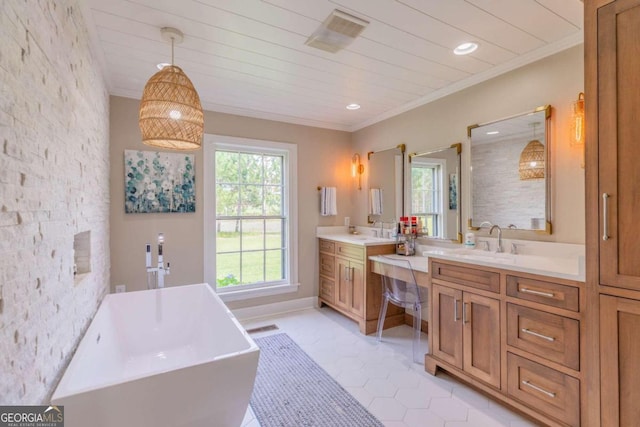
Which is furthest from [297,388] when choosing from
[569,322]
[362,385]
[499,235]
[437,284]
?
[499,235]

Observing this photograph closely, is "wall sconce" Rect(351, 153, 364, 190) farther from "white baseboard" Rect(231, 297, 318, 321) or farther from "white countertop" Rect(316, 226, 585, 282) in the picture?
"white baseboard" Rect(231, 297, 318, 321)

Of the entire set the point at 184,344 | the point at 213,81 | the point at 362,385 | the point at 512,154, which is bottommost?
the point at 362,385

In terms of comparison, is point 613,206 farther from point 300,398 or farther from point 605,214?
point 300,398

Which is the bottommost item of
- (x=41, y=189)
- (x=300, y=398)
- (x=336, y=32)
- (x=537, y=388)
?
(x=300, y=398)

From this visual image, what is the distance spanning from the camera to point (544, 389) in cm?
176

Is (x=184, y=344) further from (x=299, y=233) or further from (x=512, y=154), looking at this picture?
(x=512, y=154)

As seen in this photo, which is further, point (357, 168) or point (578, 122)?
point (357, 168)

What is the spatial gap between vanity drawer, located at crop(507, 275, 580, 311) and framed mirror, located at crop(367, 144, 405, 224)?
1753 mm

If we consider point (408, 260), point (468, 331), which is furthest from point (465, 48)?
point (468, 331)

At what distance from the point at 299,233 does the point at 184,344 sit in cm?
191

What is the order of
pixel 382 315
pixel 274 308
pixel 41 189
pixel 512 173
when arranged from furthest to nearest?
pixel 274 308 < pixel 382 315 < pixel 512 173 < pixel 41 189

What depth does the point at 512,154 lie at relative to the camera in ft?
8.14

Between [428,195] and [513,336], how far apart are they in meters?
1.66

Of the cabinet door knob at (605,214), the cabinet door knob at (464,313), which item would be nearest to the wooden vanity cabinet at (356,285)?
the cabinet door knob at (464,313)
